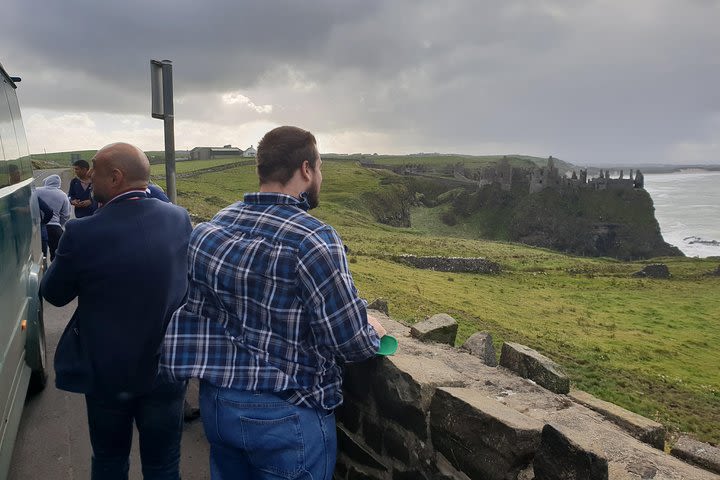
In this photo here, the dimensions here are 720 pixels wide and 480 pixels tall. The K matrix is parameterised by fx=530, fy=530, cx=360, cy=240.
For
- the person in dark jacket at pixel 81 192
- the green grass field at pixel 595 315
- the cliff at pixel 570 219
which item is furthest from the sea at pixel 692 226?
the person in dark jacket at pixel 81 192

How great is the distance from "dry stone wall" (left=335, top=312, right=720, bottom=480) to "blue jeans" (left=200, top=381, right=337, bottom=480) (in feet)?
2.43

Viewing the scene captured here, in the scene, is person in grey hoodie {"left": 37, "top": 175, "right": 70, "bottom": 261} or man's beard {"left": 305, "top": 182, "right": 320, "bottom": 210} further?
person in grey hoodie {"left": 37, "top": 175, "right": 70, "bottom": 261}

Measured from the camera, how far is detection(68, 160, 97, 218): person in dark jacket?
388 inches

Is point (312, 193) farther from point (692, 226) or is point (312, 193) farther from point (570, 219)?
point (692, 226)

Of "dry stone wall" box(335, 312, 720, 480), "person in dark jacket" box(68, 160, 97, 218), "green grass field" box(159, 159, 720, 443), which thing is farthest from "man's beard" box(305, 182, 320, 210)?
"green grass field" box(159, 159, 720, 443)

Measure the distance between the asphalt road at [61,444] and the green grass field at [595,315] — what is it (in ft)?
29.5

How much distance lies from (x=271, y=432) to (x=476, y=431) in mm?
1113

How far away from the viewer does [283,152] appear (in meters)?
2.68

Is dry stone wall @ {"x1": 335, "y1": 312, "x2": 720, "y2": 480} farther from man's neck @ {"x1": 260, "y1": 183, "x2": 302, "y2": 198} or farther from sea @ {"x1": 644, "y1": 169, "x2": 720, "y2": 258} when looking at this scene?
sea @ {"x1": 644, "y1": 169, "x2": 720, "y2": 258}

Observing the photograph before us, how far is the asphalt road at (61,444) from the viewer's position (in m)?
4.84

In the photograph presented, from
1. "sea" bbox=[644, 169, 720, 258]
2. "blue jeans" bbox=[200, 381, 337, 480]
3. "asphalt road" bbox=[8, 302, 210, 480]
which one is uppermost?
"blue jeans" bbox=[200, 381, 337, 480]

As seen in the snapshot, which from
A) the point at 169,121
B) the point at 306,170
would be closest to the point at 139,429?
the point at 306,170

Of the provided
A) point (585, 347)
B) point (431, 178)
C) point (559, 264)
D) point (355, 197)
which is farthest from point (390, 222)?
point (585, 347)

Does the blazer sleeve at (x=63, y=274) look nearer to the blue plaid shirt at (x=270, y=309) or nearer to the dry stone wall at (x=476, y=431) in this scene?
the blue plaid shirt at (x=270, y=309)
